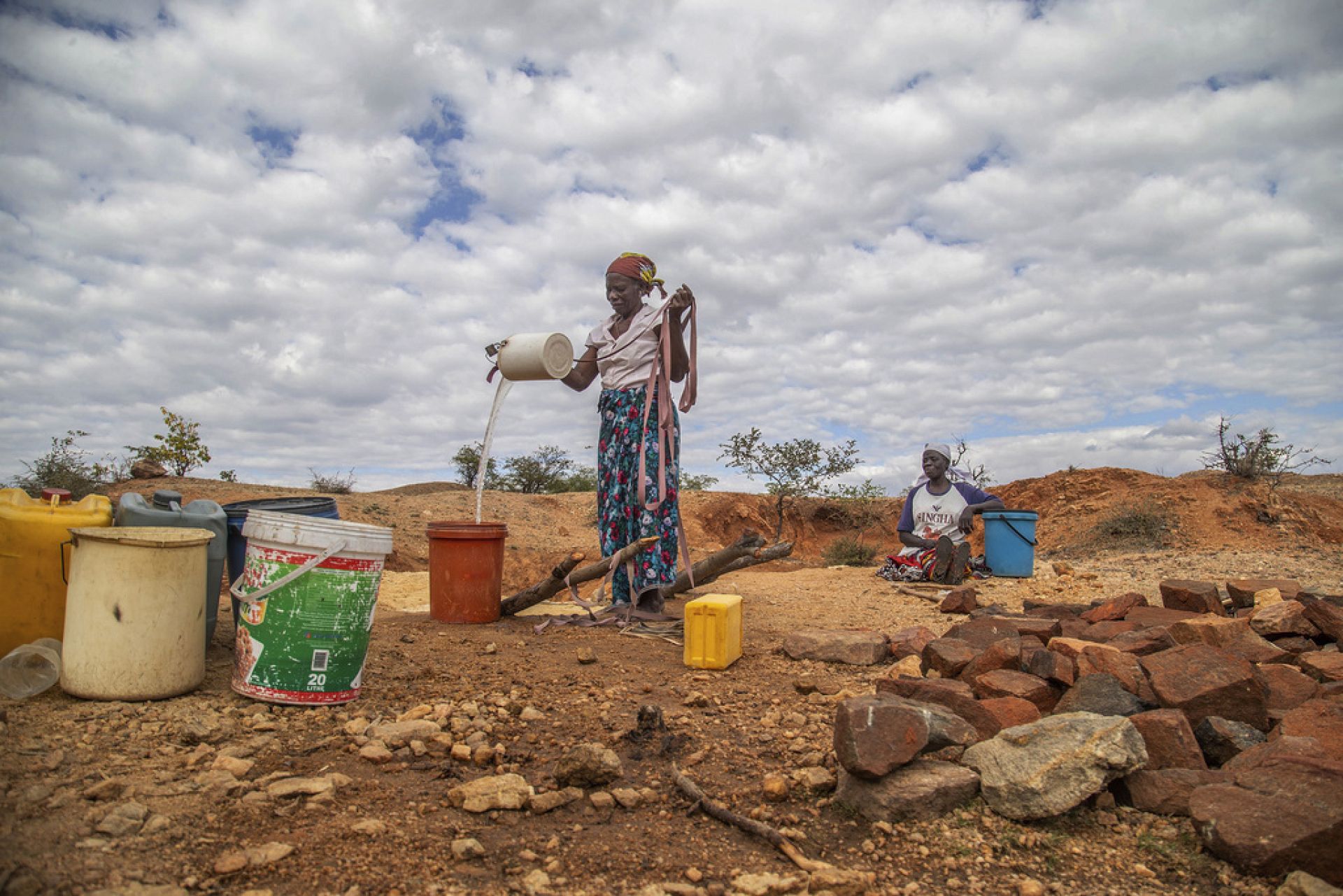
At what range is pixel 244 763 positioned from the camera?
2.38 meters

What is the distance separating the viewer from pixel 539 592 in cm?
505

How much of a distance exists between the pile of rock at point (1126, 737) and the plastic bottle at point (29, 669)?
2.62 metres

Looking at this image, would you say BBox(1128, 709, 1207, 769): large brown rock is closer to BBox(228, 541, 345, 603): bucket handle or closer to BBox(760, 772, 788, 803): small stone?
BBox(760, 772, 788, 803): small stone

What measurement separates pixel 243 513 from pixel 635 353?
228cm

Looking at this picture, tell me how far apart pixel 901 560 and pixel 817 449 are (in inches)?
228

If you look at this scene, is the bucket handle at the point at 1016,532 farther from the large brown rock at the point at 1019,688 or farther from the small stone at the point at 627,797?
the small stone at the point at 627,797

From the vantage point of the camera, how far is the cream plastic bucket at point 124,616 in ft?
8.91

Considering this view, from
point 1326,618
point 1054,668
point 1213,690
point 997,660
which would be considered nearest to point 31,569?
point 997,660

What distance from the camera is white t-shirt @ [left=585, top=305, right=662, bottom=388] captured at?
4891 millimetres

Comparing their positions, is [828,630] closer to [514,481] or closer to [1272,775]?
[1272,775]

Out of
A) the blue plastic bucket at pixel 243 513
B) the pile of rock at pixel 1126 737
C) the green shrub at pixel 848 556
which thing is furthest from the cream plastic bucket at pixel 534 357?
the green shrub at pixel 848 556

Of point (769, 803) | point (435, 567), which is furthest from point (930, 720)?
point (435, 567)

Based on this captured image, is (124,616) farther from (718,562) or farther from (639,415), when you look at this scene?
(718,562)

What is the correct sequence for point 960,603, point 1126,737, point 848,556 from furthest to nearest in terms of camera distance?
1. point 848,556
2. point 960,603
3. point 1126,737
